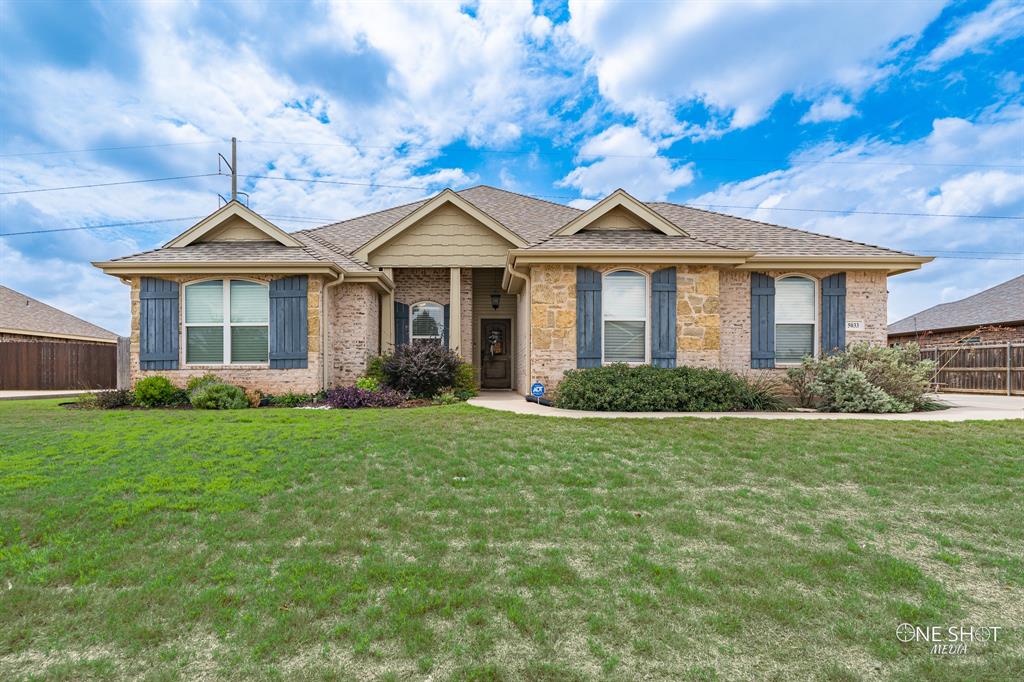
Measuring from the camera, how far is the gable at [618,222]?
40.1 ft

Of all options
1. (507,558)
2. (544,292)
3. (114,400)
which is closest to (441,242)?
(544,292)

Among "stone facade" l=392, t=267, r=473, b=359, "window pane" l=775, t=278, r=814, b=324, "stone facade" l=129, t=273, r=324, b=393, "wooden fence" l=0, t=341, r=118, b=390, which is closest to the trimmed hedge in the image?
"window pane" l=775, t=278, r=814, b=324

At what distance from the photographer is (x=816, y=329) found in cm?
1191

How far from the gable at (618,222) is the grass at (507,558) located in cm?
709

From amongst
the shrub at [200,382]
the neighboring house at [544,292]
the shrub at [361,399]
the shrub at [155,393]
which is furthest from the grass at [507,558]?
Answer: the neighboring house at [544,292]

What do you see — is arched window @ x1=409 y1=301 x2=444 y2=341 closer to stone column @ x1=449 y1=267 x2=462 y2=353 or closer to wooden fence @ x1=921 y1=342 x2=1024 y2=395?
stone column @ x1=449 y1=267 x2=462 y2=353

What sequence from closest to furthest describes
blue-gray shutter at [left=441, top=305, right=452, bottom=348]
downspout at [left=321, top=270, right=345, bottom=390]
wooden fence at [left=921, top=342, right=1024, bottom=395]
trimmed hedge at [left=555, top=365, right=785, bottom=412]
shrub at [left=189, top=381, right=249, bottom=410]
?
trimmed hedge at [left=555, top=365, right=785, bottom=412] → shrub at [left=189, top=381, right=249, bottom=410] → downspout at [left=321, top=270, right=345, bottom=390] → wooden fence at [left=921, top=342, right=1024, bottom=395] → blue-gray shutter at [left=441, top=305, right=452, bottom=348]

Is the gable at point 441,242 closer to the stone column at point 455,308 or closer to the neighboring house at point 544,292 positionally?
the neighboring house at point 544,292

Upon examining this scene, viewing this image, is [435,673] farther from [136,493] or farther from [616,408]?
[616,408]

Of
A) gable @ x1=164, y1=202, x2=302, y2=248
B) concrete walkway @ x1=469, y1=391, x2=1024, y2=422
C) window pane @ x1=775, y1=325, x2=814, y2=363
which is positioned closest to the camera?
concrete walkway @ x1=469, y1=391, x2=1024, y2=422

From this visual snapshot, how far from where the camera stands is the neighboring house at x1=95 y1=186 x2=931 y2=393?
11141 mm

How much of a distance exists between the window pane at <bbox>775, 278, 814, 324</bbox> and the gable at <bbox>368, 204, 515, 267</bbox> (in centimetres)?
727

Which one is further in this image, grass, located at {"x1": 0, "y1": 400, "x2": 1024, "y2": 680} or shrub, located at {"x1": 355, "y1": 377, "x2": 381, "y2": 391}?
shrub, located at {"x1": 355, "y1": 377, "x2": 381, "y2": 391}

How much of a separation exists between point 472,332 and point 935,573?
43.2 feet
